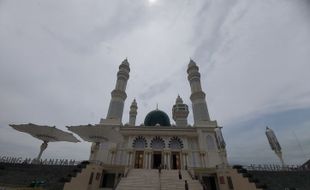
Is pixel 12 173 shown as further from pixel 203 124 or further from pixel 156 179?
pixel 203 124

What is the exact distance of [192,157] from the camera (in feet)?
78.3

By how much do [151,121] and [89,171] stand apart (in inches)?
719

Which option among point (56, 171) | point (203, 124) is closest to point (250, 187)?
point (203, 124)

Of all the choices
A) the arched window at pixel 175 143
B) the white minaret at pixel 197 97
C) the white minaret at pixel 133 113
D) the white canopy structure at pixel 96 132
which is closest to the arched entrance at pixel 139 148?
the arched window at pixel 175 143

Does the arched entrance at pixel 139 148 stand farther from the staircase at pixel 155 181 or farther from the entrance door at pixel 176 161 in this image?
the staircase at pixel 155 181

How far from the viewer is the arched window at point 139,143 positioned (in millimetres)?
25016

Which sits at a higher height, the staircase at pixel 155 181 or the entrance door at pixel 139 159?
the entrance door at pixel 139 159

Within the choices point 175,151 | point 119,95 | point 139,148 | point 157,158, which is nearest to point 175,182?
point 175,151

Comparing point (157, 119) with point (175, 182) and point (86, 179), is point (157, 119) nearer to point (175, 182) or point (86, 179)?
point (175, 182)

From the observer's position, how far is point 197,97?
1203 inches

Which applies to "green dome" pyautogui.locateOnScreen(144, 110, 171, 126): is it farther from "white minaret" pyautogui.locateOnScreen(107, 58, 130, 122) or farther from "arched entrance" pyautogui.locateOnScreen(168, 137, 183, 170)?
"arched entrance" pyautogui.locateOnScreen(168, 137, 183, 170)

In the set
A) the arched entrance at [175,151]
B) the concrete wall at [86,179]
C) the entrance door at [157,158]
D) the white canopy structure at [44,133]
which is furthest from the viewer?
the entrance door at [157,158]

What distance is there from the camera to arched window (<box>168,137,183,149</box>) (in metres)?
25.0

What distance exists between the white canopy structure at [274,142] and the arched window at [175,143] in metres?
15.8
